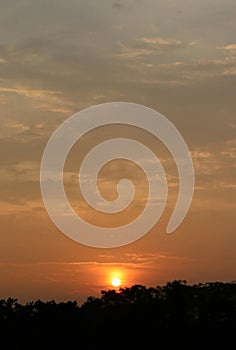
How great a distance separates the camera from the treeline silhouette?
80062 mm

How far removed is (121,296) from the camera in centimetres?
10356

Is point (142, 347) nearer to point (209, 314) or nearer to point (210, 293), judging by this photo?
point (209, 314)

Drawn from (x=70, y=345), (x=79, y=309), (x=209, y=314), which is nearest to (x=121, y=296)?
(x=79, y=309)

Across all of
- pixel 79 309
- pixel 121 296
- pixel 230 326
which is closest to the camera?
pixel 230 326

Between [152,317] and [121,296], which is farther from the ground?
[121,296]

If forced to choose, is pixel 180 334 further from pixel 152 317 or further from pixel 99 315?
pixel 99 315

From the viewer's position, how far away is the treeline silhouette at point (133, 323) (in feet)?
263

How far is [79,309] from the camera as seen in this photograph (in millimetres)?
93562

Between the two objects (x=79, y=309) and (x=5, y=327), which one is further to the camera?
(x=79, y=309)

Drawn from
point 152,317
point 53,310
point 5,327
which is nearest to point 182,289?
point 152,317

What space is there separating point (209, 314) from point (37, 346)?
21199mm

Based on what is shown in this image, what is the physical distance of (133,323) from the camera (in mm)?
83812

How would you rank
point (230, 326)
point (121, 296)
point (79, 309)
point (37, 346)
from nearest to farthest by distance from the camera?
1. point (37, 346)
2. point (230, 326)
3. point (79, 309)
4. point (121, 296)

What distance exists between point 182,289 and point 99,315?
11668mm
